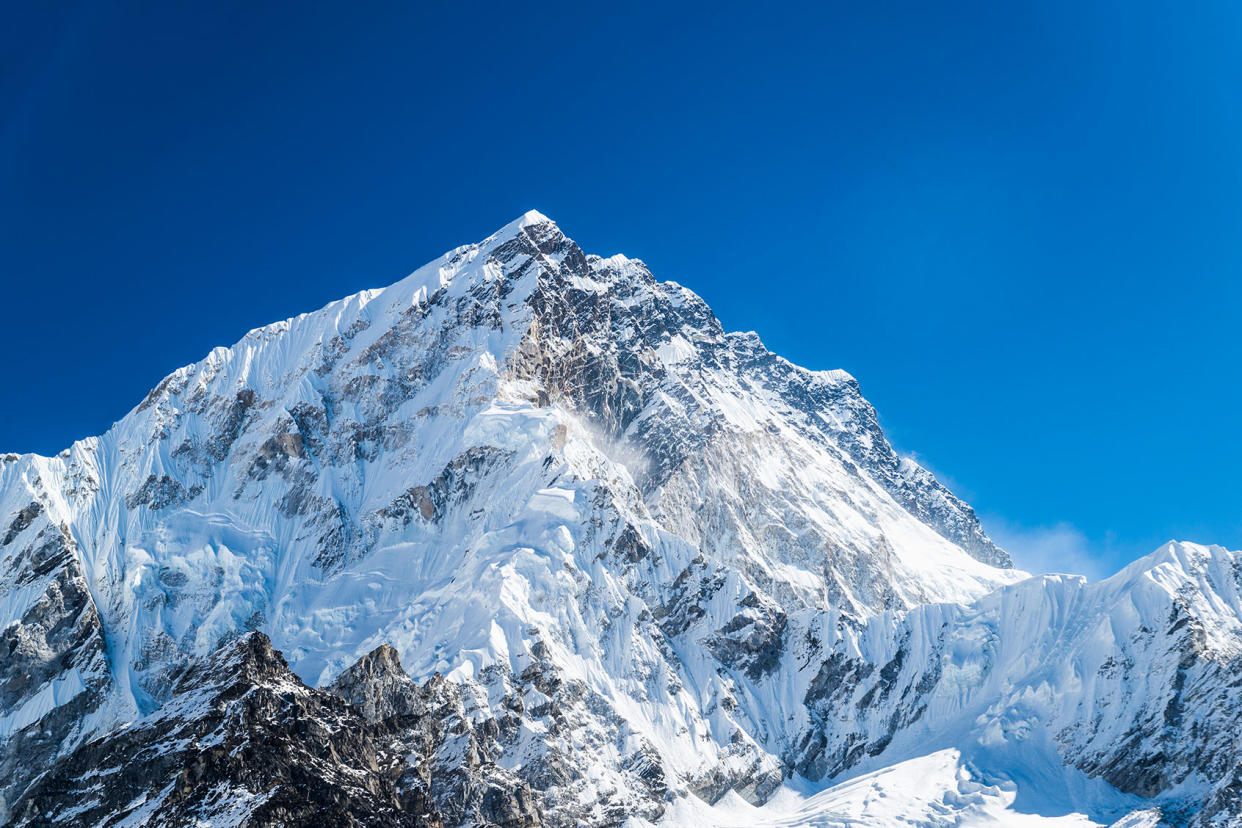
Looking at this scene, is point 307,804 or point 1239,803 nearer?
point 307,804

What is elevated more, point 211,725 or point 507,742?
point 507,742

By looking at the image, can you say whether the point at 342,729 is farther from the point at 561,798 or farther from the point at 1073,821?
the point at 1073,821

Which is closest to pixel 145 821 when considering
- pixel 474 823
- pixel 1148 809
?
pixel 474 823

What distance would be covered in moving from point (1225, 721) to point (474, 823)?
390ft

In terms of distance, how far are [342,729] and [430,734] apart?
5550 cm

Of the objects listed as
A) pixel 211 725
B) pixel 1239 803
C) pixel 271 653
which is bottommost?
pixel 211 725

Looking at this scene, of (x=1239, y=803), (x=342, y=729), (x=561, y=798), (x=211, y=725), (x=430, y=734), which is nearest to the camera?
(x=211, y=725)

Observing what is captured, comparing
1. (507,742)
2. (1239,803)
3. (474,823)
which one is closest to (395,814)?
(474,823)

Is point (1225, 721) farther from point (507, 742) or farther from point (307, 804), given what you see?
point (307, 804)

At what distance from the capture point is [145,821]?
10081cm

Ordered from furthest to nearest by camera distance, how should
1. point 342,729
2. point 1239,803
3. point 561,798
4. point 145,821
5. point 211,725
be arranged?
point 561,798 < point 1239,803 < point 342,729 < point 211,725 < point 145,821

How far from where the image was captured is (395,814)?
368 feet

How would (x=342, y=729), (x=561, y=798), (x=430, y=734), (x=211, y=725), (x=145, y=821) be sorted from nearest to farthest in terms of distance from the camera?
(x=145, y=821) < (x=211, y=725) < (x=342, y=729) < (x=430, y=734) < (x=561, y=798)

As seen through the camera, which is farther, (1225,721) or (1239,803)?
(1225,721)
